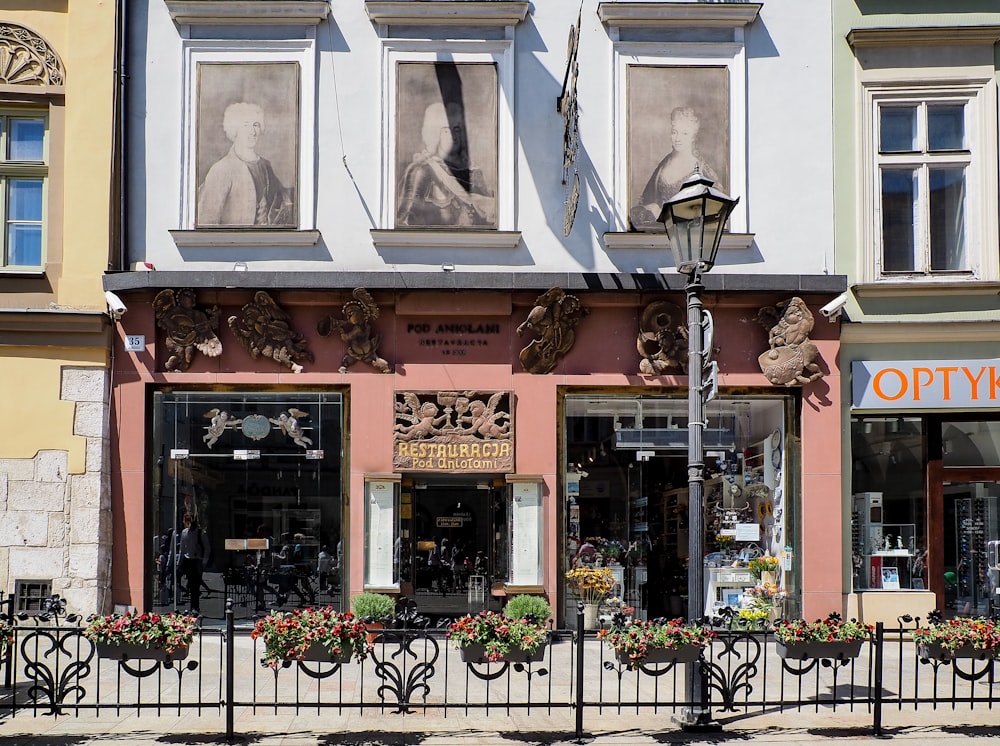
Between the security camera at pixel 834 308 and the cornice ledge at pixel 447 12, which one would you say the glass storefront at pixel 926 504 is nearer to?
the security camera at pixel 834 308

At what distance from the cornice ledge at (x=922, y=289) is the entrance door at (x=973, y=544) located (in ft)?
8.70

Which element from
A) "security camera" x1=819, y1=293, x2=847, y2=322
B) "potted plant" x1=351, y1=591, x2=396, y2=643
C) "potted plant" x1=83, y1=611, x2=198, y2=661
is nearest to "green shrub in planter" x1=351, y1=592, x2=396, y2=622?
"potted plant" x1=351, y1=591, x2=396, y2=643

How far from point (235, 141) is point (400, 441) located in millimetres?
4533

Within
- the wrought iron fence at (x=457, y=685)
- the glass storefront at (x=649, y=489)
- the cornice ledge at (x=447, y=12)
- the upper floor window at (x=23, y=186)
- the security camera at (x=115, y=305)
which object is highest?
the cornice ledge at (x=447, y=12)

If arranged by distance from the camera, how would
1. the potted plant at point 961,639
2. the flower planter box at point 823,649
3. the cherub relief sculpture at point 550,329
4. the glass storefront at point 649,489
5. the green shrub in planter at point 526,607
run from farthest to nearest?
the glass storefront at point 649,489 → the cherub relief sculpture at point 550,329 → the green shrub in planter at point 526,607 → the flower planter box at point 823,649 → the potted plant at point 961,639

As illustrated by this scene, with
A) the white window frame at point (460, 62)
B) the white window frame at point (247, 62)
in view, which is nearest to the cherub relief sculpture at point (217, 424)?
the white window frame at point (247, 62)

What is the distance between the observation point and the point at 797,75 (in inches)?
611

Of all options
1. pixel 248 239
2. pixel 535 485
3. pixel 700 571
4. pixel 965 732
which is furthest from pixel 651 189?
pixel 965 732

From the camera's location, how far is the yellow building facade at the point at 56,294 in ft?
48.4

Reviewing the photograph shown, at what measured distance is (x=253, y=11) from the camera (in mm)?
15242

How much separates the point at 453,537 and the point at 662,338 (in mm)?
3814

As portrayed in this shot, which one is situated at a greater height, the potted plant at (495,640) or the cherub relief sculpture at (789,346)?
the cherub relief sculpture at (789,346)

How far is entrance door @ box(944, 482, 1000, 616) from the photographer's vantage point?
1574 centimetres

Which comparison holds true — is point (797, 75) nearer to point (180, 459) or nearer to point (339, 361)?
point (339, 361)
